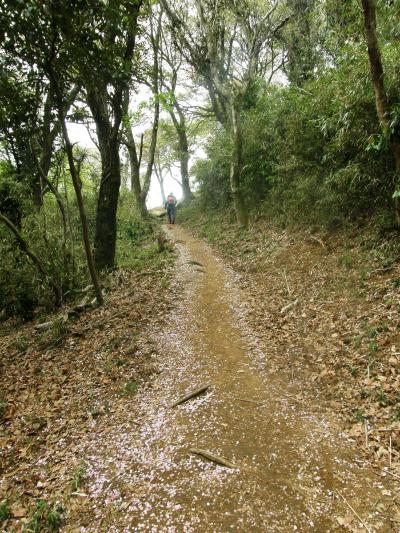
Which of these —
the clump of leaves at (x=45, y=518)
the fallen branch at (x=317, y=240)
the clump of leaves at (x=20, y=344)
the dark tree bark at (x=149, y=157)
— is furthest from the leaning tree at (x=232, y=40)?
the clump of leaves at (x=45, y=518)

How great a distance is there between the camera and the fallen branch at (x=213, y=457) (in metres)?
3.53

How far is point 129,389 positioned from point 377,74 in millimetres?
6431

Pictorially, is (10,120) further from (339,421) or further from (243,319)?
(339,421)

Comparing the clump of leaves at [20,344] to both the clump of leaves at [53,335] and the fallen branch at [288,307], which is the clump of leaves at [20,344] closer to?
the clump of leaves at [53,335]

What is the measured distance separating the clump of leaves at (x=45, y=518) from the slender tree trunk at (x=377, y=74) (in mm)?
6149

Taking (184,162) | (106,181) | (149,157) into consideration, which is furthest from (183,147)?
(106,181)

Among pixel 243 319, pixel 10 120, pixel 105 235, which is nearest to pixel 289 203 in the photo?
pixel 243 319

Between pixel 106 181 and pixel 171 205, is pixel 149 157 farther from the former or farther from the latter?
pixel 106 181

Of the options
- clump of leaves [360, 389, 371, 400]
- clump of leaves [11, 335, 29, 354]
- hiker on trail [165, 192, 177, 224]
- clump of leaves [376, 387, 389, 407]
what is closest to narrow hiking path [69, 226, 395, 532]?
clump of leaves [360, 389, 371, 400]

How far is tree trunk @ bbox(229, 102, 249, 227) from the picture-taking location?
13.2 metres

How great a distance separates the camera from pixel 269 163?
12008mm

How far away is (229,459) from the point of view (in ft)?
11.8

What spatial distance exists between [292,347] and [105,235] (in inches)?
258

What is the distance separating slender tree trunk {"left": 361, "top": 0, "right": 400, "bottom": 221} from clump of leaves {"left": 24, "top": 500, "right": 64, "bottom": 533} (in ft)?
20.2
